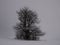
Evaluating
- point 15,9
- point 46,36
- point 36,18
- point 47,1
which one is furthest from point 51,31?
point 15,9

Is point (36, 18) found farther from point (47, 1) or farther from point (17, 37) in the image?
point (17, 37)

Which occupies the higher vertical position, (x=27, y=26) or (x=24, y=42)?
(x=27, y=26)

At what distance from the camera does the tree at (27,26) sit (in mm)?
1506

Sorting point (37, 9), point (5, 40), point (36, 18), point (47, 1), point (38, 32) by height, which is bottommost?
point (5, 40)

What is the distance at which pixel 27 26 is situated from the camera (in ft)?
5.01

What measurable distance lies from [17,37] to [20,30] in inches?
4.7

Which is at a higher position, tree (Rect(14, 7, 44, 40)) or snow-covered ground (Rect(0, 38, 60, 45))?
tree (Rect(14, 7, 44, 40))

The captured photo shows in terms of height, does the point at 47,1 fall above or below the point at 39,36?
above

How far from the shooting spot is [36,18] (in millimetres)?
1504

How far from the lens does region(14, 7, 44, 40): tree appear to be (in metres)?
1.51

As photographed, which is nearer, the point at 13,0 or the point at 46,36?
the point at 46,36

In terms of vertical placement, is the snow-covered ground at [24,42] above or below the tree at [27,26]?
below

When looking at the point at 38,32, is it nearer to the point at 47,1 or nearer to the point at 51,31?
the point at 51,31

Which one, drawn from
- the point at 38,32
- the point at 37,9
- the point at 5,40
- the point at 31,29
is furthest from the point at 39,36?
the point at 5,40
